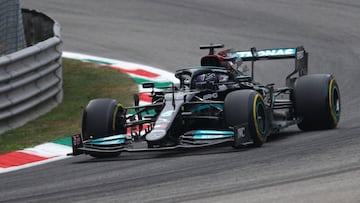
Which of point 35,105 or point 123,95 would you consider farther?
point 123,95

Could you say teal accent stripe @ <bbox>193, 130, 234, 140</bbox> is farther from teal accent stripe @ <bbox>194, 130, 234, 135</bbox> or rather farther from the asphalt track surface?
the asphalt track surface

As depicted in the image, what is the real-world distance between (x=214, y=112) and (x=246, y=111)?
2.63 feet

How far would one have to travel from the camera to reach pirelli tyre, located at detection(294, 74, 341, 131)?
12609 mm

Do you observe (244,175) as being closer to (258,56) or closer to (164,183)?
(164,183)

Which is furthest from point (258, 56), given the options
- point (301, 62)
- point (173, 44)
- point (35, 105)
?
point (173, 44)

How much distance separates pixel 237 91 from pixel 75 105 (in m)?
5.32

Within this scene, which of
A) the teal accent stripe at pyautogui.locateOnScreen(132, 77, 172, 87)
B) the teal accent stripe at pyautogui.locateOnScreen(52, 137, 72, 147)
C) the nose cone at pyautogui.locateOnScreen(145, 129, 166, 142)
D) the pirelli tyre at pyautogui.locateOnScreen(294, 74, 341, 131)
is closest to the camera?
the nose cone at pyautogui.locateOnScreen(145, 129, 166, 142)

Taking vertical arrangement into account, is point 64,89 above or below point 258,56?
below

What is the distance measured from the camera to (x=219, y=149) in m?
11.7

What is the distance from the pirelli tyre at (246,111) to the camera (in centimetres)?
1138

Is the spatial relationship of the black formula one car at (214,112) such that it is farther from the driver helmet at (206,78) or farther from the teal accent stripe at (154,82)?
the teal accent stripe at (154,82)

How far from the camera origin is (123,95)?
16953 millimetres

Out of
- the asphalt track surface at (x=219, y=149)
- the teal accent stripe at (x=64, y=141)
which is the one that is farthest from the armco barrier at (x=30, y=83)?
the asphalt track surface at (x=219, y=149)

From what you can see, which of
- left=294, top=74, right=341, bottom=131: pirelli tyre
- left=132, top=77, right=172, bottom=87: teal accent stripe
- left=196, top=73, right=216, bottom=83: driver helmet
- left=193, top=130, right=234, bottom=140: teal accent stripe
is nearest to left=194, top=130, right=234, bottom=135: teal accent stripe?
left=193, top=130, right=234, bottom=140: teal accent stripe
